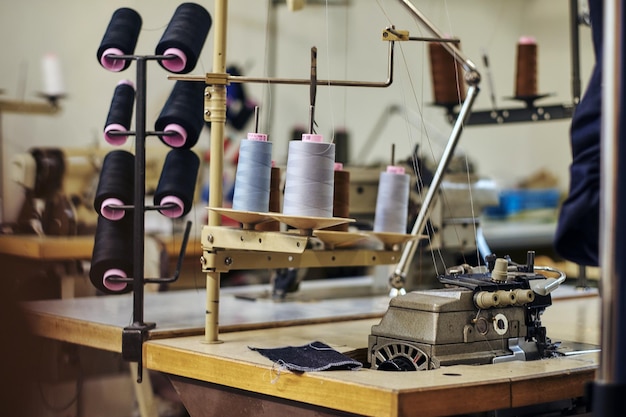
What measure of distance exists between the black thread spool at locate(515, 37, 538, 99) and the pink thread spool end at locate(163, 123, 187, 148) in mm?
1499

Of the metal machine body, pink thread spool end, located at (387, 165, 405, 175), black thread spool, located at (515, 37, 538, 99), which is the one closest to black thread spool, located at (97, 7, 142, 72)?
pink thread spool end, located at (387, 165, 405, 175)

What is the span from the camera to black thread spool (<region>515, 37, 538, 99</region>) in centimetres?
340

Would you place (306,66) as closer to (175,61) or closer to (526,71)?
(526,71)

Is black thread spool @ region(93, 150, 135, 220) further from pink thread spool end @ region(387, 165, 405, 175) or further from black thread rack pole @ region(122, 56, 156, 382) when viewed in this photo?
pink thread spool end @ region(387, 165, 405, 175)

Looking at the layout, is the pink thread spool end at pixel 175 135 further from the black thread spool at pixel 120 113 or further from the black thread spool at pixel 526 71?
the black thread spool at pixel 526 71

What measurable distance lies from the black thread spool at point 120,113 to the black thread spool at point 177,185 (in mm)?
130

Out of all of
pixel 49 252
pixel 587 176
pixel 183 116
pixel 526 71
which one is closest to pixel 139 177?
pixel 183 116

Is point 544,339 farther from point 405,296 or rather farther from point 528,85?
point 528,85

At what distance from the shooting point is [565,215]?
5.15 feet

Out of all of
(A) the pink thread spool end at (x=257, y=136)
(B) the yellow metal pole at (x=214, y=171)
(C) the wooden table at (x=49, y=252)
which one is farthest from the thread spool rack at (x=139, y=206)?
(C) the wooden table at (x=49, y=252)

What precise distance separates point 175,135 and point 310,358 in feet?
2.12

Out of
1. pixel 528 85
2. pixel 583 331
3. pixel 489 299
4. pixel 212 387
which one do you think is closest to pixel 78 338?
pixel 212 387

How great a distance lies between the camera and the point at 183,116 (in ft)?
7.33

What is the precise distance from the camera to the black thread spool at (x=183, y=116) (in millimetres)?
2242
